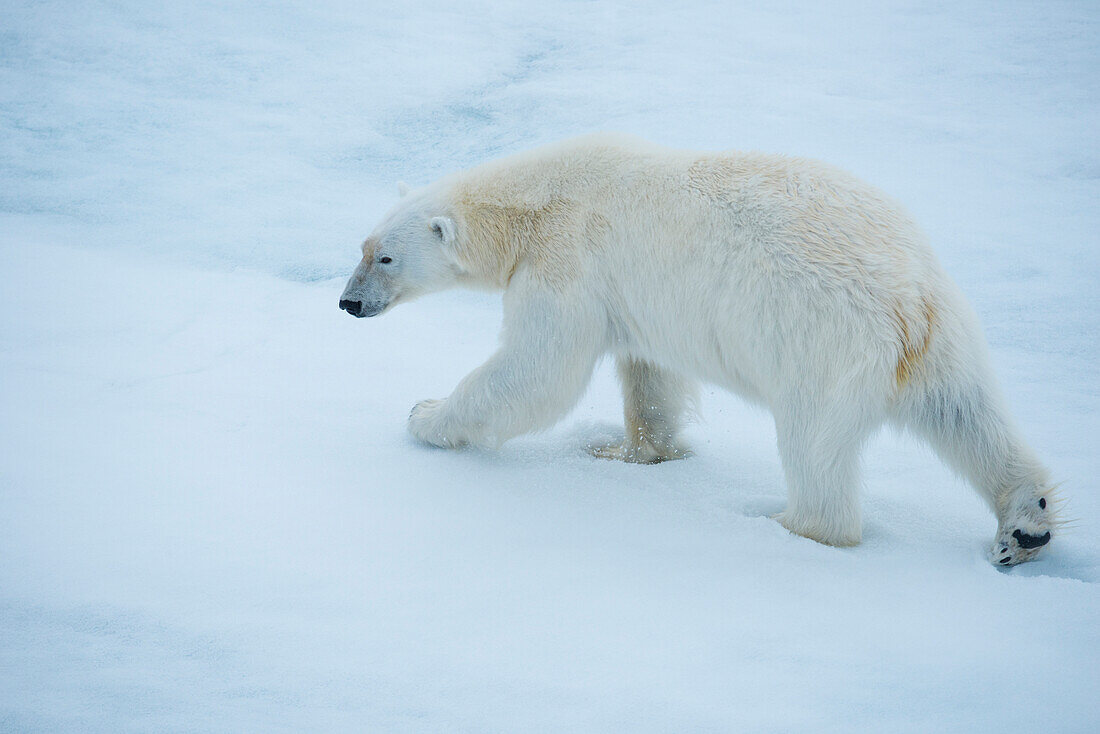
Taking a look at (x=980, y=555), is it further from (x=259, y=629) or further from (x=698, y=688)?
(x=259, y=629)

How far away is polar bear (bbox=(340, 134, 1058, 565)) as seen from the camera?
2.62 metres

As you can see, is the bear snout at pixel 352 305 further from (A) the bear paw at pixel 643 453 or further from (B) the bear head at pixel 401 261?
(A) the bear paw at pixel 643 453

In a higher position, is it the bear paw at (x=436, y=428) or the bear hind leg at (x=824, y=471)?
the bear hind leg at (x=824, y=471)

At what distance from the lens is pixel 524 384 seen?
332 cm

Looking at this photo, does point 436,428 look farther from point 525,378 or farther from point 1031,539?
point 1031,539

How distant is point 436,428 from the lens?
342 cm

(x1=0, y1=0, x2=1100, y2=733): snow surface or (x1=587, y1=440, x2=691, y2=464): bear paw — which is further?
(x1=587, y1=440, x2=691, y2=464): bear paw

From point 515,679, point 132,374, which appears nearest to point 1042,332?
point 515,679

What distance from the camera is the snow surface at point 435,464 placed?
2.05 m

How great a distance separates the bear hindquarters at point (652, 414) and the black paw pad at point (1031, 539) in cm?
138

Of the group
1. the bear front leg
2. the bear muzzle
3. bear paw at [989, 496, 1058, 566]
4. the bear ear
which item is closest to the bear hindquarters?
the bear front leg

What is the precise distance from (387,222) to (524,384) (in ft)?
3.25

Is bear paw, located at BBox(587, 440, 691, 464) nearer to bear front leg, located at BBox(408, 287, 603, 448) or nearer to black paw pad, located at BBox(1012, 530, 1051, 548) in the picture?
bear front leg, located at BBox(408, 287, 603, 448)

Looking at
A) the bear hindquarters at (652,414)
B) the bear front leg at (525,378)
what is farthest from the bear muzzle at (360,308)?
the bear hindquarters at (652,414)
